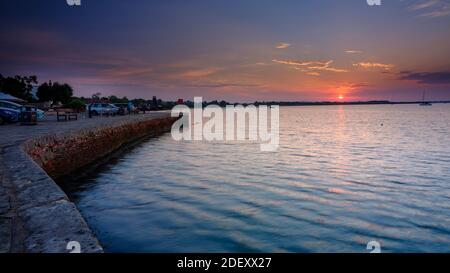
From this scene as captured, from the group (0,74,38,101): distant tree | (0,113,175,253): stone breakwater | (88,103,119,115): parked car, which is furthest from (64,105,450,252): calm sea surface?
(0,74,38,101): distant tree

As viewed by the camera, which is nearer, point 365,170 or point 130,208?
point 130,208

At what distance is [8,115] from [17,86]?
2028 inches

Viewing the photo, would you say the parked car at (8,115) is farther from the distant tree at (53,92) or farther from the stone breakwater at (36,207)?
the distant tree at (53,92)

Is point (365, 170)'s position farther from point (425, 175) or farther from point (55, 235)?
point (55, 235)

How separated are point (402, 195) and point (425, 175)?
3.87 metres

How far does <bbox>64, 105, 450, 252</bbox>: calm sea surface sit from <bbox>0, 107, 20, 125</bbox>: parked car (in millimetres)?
12790

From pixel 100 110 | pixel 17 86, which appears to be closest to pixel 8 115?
pixel 100 110

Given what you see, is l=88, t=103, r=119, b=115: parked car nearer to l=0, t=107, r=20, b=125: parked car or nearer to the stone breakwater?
l=0, t=107, r=20, b=125: parked car

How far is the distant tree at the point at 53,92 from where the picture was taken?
77.3m

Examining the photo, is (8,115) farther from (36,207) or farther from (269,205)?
(36,207)

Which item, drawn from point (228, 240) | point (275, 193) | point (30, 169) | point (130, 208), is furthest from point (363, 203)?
point (30, 169)

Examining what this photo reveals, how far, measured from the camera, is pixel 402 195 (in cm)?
939

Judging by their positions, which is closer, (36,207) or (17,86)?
(36,207)

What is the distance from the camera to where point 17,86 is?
214ft
